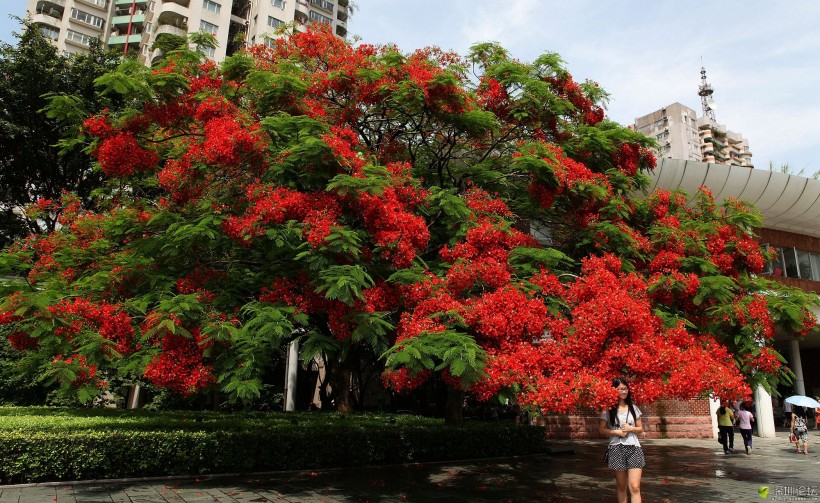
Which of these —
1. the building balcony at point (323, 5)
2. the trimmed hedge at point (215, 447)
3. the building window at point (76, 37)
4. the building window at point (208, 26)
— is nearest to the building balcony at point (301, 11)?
the building balcony at point (323, 5)

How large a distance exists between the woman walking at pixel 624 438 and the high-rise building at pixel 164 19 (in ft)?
140

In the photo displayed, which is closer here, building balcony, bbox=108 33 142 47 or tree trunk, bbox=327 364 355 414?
tree trunk, bbox=327 364 355 414

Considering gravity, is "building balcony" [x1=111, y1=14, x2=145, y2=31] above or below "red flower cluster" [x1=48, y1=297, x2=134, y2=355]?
above

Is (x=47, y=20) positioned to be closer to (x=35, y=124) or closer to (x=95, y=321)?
(x=35, y=124)

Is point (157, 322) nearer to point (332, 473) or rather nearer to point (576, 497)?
point (332, 473)

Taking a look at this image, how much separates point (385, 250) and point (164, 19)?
44809 millimetres

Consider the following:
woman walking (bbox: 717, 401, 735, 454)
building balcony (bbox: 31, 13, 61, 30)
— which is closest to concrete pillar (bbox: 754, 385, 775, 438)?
woman walking (bbox: 717, 401, 735, 454)

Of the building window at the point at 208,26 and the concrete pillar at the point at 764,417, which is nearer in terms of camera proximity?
the concrete pillar at the point at 764,417

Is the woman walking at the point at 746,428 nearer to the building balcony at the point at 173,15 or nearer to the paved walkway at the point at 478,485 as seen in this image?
the paved walkway at the point at 478,485

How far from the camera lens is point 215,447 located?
10219mm

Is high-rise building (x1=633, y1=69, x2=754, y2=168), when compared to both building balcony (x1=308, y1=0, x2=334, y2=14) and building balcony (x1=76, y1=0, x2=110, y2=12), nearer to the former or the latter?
building balcony (x1=308, y1=0, x2=334, y2=14)

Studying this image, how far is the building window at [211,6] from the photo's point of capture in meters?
44.9

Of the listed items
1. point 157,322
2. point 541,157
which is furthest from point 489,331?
point 157,322

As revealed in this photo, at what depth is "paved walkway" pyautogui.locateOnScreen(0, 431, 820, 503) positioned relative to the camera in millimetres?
8460
